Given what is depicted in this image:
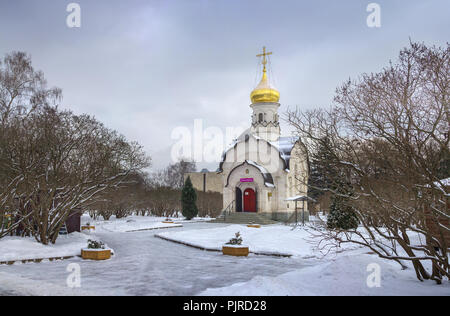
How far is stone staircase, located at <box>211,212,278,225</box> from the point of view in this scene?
27.1 meters

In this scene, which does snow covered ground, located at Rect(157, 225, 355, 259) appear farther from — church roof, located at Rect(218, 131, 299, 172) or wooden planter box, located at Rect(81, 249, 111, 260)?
church roof, located at Rect(218, 131, 299, 172)

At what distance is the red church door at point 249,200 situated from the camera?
29.6m

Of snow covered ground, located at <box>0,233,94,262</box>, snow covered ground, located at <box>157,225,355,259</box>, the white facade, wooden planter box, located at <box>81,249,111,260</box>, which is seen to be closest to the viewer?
snow covered ground, located at <box>0,233,94,262</box>

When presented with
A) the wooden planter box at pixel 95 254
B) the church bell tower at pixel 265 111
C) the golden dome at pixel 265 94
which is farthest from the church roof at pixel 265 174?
the wooden planter box at pixel 95 254

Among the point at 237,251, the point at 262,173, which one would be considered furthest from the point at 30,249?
the point at 262,173

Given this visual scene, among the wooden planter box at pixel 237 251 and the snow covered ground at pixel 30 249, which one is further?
the wooden planter box at pixel 237 251

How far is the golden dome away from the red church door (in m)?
8.29

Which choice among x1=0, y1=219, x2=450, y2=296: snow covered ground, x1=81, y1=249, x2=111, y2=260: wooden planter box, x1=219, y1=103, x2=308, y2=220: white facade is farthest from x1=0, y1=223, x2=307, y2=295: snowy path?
x1=219, y1=103, x2=308, y2=220: white facade

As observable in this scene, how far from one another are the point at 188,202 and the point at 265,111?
10746mm

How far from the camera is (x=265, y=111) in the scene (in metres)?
32.7

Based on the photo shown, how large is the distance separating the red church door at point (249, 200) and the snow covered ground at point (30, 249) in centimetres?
1797

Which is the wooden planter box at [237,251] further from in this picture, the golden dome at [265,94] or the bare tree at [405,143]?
the golden dome at [265,94]
